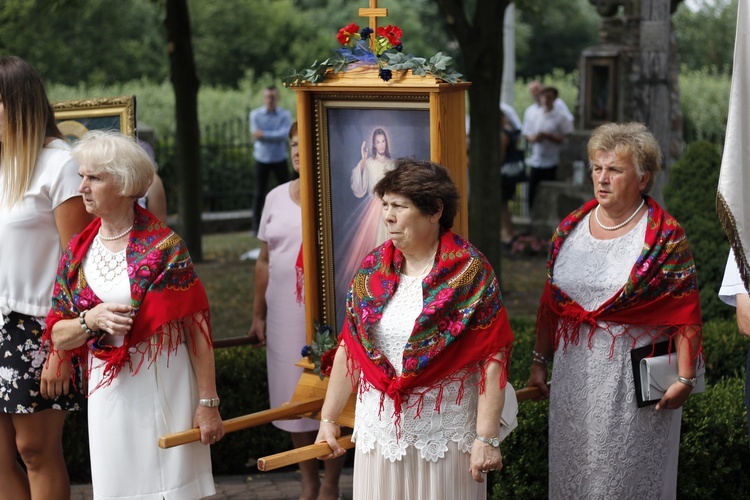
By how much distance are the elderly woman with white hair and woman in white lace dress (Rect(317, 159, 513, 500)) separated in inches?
25.1

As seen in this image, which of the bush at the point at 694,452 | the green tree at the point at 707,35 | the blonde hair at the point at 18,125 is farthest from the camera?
the green tree at the point at 707,35

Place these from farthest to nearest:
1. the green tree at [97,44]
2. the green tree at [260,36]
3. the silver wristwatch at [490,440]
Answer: the green tree at [260,36]
the green tree at [97,44]
the silver wristwatch at [490,440]

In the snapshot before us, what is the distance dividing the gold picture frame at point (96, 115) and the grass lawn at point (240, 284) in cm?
424

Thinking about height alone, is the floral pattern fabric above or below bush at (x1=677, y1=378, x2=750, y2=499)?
above

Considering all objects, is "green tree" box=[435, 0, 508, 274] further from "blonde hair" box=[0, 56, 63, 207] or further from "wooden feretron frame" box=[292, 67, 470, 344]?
"blonde hair" box=[0, 56, 63, 207]

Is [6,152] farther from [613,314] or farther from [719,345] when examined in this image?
[719,345]

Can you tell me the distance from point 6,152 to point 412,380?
1924 millimetres

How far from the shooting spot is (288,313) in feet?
18.9

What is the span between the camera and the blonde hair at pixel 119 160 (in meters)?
4.25

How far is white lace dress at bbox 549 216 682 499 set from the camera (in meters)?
4.54

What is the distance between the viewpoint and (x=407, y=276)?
4059 mm

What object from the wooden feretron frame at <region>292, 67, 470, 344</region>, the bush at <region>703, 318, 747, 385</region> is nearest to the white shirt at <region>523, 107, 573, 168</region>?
the bush at <region>703, 318, 747, 385</region>

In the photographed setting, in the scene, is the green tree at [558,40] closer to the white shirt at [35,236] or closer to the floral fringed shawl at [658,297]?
the floral fringed shawl at [658,297]

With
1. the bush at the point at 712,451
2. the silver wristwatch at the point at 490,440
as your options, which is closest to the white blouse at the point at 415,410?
the silver wristwatch at the point at 490,440
